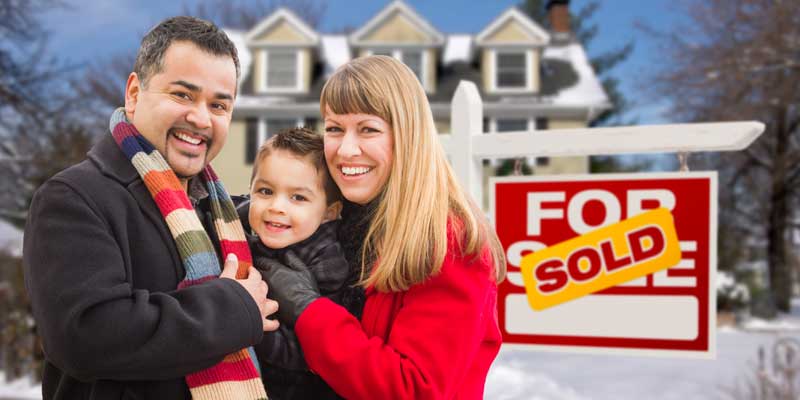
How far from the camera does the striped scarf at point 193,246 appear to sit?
159 centimetres

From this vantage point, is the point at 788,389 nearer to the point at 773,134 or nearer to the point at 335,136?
the point at 335,136

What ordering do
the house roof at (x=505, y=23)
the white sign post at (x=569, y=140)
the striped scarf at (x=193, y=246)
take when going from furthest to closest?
the house roof at (x=505, y=23)
the white sign post at (x=569, y=140)
the striped scarf at (x=193, y=246)

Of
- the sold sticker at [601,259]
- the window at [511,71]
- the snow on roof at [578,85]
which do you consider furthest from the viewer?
the window at [511,71]

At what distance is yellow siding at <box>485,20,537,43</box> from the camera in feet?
59.1

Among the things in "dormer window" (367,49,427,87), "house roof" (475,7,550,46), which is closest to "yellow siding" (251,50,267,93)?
"dormer window" (367,49,427,87)

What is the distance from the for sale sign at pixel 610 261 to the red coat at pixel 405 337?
1.65 metres

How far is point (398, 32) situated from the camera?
59.7 feet

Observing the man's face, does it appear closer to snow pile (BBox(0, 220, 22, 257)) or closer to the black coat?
the black coat

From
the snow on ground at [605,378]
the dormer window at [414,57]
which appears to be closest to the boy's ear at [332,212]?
the snow on ground at [605,378]

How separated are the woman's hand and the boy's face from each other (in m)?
0.08

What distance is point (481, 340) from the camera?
6.21 ft

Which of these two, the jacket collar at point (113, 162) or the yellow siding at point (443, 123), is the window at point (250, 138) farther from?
the jacket collar at point (113, 162)

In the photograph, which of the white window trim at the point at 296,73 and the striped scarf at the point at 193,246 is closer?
the striped scarf at the point at 193,246

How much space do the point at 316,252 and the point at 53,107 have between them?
1301 cm
